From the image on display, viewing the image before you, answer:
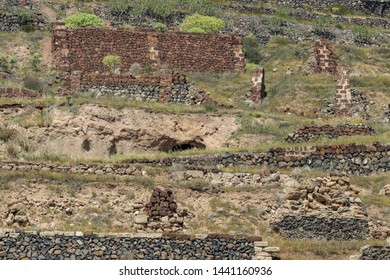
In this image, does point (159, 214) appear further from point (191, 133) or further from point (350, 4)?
point (350, 4)

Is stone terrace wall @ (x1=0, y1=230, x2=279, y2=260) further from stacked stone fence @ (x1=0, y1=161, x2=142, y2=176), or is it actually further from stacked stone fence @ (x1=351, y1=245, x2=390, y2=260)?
stacked stone fence @ (x1=0, y1=161, x2=142, y2=176)

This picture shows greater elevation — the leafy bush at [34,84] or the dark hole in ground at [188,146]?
the leafy bush at [34,84]

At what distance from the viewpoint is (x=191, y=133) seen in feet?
178

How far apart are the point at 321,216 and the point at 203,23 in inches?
1421

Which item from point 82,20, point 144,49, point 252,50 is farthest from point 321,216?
point 82,20

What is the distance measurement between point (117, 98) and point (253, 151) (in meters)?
9.42

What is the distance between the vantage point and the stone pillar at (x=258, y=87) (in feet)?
196

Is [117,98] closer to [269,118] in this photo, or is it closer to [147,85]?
[147,85]

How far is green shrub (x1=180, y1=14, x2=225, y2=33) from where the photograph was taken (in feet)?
243

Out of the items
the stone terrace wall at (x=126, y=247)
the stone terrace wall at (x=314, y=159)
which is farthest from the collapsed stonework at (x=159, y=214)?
the stone terrace wall at (x=314, y=159)

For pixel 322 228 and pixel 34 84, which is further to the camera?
pixel 34 84

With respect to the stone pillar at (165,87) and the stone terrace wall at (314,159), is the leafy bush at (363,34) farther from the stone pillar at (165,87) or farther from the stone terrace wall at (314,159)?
the stone terrace wall at (314,159)

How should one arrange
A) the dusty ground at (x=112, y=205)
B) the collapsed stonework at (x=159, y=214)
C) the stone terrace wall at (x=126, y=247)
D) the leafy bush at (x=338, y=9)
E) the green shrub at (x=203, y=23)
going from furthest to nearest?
the leafy bush at (x=338, y=9)
the green shrub at (x=203, y=23)
the dusty ground at (x=112, y=205)
the collapsed stonework at (x=159, y=214)
the stone terrace wall at (x=126, y=247)

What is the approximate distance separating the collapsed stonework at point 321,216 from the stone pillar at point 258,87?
59.9 feet
